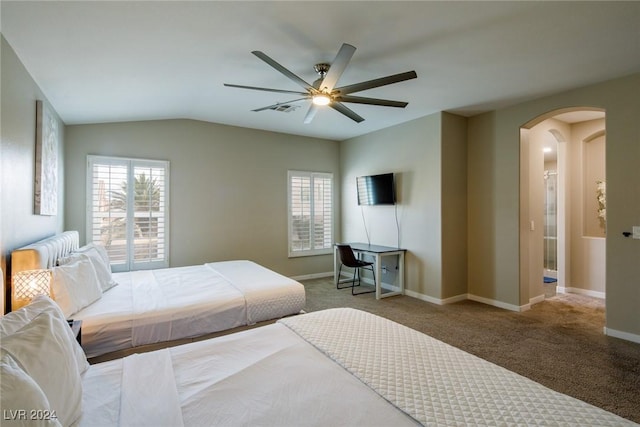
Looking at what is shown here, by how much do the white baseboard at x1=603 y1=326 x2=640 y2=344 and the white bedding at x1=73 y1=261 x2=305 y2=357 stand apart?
329 cm

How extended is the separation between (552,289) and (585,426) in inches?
204

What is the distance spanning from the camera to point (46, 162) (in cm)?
295

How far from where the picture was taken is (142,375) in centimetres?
143

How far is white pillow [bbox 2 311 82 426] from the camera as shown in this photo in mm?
1064

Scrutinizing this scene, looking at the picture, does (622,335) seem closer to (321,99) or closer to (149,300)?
(321,99)

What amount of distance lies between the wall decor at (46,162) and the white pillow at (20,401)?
2408mm

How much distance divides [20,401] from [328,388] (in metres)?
0.99

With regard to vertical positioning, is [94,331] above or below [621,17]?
below

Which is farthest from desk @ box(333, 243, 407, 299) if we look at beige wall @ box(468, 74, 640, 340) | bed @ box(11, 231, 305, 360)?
bed @ box(11, 231, 305, 360)

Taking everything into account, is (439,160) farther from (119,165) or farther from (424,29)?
(119,165)

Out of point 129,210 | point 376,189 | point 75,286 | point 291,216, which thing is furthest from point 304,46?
point 291,216

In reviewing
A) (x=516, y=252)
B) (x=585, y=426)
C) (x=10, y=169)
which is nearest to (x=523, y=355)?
(x=516, y=252)

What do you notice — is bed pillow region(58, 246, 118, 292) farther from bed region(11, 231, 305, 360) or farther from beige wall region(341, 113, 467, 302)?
beige wall region(341, 113, 467, 302)

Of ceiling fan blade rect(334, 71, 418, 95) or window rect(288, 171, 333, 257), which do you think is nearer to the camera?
ceiling fan blade rect(334, 71, 418, 95)
